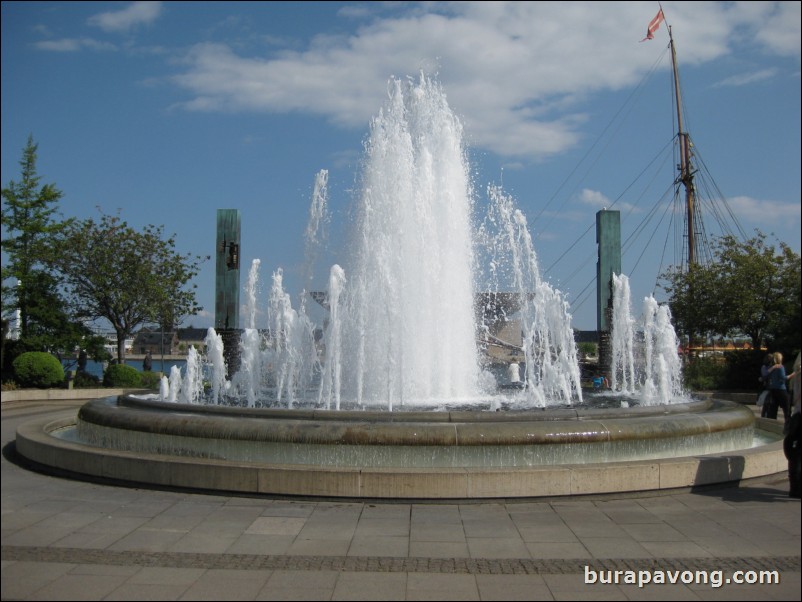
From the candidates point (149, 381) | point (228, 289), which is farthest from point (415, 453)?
point (149, 381)

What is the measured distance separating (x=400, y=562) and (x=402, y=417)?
335 centimetres

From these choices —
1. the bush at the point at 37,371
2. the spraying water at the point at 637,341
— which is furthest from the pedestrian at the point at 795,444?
the bush at the point at 37,371

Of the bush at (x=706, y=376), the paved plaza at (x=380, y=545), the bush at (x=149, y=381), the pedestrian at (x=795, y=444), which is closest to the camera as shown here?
the paved plaza at (x=380, y=545)

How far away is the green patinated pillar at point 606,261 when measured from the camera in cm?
1870

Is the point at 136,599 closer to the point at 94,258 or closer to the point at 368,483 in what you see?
the point at 368,483

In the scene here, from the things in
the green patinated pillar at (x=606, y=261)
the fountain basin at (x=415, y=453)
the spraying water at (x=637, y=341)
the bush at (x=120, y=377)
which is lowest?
the fountain basin at (x=415, y=453)

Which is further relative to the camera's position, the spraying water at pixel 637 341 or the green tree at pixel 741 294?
the green tree at pixel 741 294

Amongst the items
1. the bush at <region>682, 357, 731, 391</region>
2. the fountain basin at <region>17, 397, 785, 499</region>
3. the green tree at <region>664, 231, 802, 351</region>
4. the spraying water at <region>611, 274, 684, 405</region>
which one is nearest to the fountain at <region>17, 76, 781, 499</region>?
the fountain basin at <region>17, 397, 785, 499</region>

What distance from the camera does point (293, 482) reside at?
7.16 metres

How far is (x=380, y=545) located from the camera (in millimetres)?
5750

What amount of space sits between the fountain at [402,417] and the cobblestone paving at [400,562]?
170 cm

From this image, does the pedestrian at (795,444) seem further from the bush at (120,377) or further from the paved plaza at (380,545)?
the bush at (120,377)

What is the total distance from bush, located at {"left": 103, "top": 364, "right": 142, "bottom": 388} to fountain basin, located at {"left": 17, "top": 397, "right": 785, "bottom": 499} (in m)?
13.5

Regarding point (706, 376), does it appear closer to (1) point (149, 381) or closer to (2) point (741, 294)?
(2) point (741, 294)
